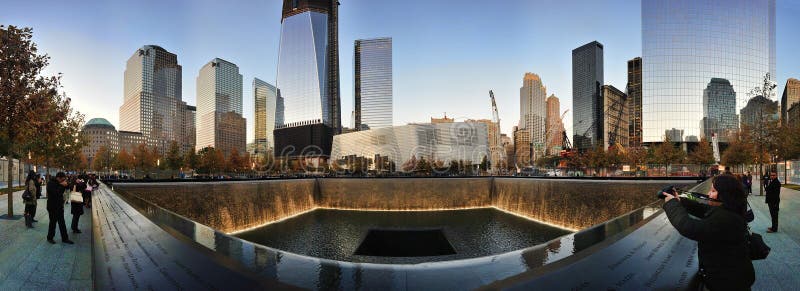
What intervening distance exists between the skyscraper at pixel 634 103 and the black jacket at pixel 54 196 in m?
154

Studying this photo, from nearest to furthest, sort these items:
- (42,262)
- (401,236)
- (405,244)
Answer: (42,262), (405,244), (401,236)

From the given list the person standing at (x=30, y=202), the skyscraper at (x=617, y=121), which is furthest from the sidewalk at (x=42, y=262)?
the skyscraper at (x=617, y=121)

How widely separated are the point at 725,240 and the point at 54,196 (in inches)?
615

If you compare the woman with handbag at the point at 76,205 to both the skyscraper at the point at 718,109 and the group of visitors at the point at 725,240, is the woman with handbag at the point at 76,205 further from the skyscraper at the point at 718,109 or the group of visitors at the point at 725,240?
the skyscraper at the point at 718,109

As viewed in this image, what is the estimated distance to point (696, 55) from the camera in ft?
366

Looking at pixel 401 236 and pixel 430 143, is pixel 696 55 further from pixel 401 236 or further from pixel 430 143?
pixel 401 236

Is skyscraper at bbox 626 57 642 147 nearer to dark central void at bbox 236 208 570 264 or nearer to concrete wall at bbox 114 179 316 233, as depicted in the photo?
dark central void at bbox 236 208 570 264

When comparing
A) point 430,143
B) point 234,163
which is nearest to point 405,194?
point 234,163

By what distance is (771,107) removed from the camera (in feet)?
102

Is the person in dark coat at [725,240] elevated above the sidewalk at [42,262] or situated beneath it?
elevated above

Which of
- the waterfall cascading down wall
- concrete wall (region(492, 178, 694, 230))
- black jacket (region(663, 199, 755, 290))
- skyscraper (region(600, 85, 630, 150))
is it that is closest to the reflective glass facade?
skyscraper (region(600, 85, 630, 150))

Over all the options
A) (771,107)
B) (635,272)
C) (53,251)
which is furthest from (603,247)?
(771,107)

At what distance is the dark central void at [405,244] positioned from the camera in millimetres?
19361

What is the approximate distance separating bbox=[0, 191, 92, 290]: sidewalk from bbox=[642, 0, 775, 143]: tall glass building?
438ft
